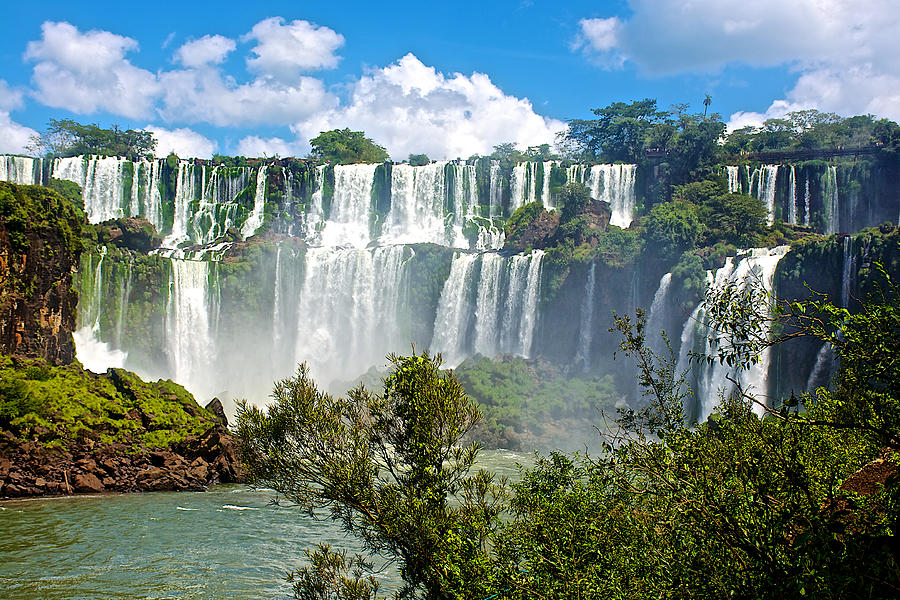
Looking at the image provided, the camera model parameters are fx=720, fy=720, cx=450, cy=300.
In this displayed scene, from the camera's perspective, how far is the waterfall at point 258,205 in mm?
53719

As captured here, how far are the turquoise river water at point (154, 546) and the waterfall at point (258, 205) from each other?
1342 inches

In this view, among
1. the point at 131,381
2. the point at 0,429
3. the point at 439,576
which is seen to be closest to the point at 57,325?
the point at 131,381

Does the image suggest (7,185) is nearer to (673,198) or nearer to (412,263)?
(412,263)

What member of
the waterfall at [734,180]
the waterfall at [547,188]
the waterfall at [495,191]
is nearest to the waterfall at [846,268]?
the waterfall at [734,180]

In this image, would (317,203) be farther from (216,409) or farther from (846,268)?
(846,268)

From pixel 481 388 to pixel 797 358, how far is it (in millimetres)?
14849

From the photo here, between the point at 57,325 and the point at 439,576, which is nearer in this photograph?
the point at 439,576

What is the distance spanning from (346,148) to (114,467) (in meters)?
48.2

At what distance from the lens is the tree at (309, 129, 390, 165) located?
6594cm

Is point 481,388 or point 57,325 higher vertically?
point 57,325

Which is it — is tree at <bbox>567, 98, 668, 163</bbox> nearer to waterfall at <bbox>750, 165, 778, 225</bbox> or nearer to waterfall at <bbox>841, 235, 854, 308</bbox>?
waterfall at <bbox>750, 165, 778, 225</bbox>

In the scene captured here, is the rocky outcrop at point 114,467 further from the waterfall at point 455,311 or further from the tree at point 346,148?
the tree at point 346,148

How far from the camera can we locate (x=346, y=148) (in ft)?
218

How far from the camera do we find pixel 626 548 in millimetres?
6867
